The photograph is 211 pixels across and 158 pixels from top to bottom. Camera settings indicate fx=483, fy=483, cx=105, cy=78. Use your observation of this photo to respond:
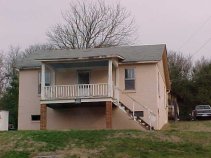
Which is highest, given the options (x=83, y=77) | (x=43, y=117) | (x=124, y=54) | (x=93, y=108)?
(x=124, y=54)

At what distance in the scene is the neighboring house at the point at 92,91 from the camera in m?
31.1

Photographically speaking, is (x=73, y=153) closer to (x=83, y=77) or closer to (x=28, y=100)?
(x=83, y=77)

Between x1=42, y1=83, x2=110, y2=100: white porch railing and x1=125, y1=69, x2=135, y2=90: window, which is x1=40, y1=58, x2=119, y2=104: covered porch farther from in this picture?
x1=125, y1=69, x2=135, y2=90: window

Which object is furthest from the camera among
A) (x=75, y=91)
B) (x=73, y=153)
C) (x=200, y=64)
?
(x=200, y=64)

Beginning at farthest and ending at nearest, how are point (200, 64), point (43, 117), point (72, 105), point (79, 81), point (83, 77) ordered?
1. point (200, 64)
2. point (83, 77)
3. point (79, 81)
4. point (72, 105)
5. point (43, 117)

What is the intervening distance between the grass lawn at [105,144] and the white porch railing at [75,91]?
22.1 feet

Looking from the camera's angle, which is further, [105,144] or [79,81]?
[79,81]

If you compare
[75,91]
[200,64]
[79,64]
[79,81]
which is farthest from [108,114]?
[200,64]

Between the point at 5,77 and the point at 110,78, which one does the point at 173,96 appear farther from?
the point at 110,78

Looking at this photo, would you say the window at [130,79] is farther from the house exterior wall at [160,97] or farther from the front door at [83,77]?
the front door at [83,77]

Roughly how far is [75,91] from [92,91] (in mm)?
1220

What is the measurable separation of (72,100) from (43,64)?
330 centimetres

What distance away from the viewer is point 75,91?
31656mm

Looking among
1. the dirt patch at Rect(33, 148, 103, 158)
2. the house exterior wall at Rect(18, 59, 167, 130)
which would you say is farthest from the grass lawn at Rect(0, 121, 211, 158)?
the house exterior wall at Rect(18, 59, 167, 130)
